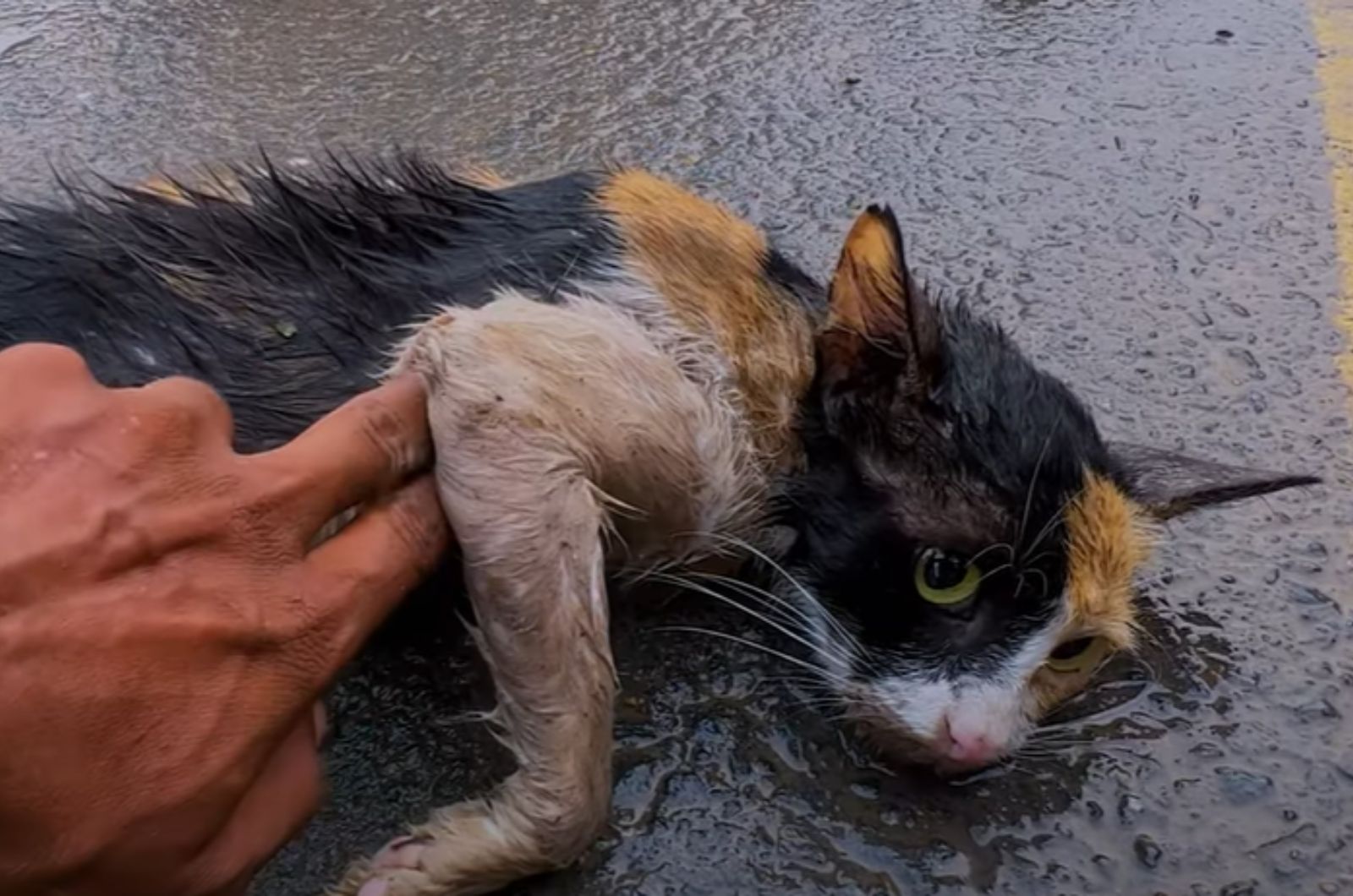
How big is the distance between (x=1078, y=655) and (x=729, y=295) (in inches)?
37.0

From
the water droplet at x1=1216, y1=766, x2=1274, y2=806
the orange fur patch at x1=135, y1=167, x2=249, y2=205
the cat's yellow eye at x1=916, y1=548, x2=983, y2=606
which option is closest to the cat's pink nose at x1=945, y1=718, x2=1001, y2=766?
the cat's yellow eye at x1=916, y1=548, x2=983, y2=606

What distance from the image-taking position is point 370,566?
2145mm

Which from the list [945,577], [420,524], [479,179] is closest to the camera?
[420,524]

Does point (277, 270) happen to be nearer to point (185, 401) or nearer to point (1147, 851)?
point (185, 401)

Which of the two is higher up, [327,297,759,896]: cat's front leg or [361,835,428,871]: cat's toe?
[327,297,759,896]: cat's front leg

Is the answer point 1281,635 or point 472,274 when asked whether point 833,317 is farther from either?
point 1281,635

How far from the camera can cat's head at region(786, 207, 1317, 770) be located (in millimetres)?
2715

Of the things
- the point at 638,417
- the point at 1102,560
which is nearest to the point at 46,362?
the point at 638,417

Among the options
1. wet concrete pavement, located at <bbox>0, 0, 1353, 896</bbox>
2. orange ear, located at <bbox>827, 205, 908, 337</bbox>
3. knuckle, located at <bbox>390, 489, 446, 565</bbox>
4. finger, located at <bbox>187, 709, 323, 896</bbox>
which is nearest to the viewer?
finger, located at <bbox>187, 709, 323, 896</bbox>

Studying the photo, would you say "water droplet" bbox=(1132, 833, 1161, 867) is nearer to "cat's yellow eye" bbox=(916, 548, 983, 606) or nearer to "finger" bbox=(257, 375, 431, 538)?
"cat's yellow eye" bbox=(916, 548, 983, 606)

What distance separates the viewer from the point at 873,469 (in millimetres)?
2848

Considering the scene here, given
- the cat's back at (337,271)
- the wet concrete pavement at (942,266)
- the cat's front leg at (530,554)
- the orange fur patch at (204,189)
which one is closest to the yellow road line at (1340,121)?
the wet concrete pavement at (942,266)

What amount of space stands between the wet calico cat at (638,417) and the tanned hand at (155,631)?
0.40 m

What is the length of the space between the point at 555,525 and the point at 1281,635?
144cm
